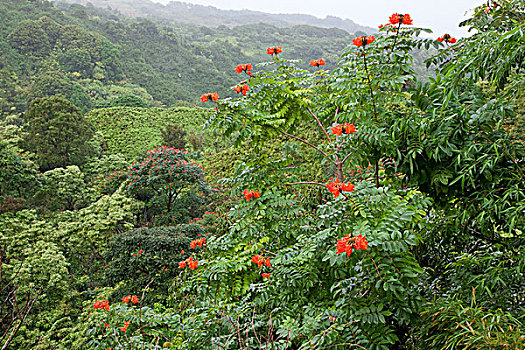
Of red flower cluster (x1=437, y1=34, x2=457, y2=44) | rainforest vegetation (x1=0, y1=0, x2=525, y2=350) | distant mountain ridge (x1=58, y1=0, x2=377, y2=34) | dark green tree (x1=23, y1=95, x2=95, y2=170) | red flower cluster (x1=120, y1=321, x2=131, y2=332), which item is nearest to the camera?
rainforest vegetation (x1=0, y1=0, x2=525, y2=350)

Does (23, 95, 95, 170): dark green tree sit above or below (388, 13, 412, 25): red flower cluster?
below

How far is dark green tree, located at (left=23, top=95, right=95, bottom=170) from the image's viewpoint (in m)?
10.4

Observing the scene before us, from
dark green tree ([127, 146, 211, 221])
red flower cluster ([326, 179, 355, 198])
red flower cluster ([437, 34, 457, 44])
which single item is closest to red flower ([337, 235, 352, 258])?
red flower cluster ([326, 179, 355, 198])

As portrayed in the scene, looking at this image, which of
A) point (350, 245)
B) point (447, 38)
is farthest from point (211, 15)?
point (350, 245)

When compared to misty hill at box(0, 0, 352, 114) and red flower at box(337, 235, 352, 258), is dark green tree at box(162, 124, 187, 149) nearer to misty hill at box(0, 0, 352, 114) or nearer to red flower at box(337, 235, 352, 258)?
misty hill at box(0, 0, 352, 114)

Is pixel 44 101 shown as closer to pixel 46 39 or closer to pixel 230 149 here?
pixel 230 149

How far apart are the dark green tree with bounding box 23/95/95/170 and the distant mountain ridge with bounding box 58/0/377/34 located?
64.6 meters

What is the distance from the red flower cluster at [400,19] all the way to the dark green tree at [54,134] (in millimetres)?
11462

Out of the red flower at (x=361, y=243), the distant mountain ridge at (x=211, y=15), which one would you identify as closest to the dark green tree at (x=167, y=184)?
the red flower at (x=361, y=243)

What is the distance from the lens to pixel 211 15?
7950 centimetres

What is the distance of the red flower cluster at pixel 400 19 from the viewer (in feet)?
5.73

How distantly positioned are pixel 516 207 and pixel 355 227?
717 mm

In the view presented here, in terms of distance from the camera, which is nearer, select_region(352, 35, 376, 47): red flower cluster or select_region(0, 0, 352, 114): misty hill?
select_region(352, 35, 376, 47): red flower cluster

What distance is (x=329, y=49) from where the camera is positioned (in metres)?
41.7
